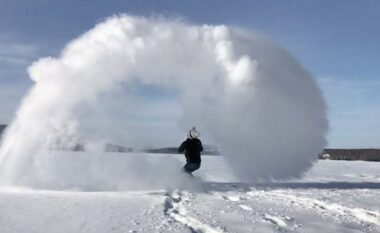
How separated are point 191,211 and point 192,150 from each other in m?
7.61

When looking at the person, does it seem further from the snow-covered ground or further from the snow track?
the snow track

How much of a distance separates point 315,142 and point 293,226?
41.4 feet

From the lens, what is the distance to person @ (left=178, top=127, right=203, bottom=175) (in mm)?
19906

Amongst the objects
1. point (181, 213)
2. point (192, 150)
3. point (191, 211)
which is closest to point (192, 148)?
point (192, 150)

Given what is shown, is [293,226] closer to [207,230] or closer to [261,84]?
[207,230]

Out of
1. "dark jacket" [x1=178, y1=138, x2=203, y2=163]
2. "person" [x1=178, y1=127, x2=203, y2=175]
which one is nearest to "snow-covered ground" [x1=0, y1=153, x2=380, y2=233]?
"person" [x1=178, y1=127, x2=203, y2=175]

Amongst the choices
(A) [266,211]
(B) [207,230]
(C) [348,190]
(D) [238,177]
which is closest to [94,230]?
(B) [207,230]

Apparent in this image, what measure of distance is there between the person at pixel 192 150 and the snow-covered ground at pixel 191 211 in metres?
2.68

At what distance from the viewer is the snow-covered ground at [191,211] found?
10.8 meters

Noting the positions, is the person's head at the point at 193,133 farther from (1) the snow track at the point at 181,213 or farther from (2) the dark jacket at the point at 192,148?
(1) the snow track at the point at 181,213

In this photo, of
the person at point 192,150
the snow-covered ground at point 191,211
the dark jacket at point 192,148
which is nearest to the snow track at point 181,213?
the snow-covered ground at point 191,211

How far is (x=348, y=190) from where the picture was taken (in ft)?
57.7

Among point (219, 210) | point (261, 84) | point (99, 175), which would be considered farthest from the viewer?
point (261, 84)

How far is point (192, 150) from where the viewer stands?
20172mm
